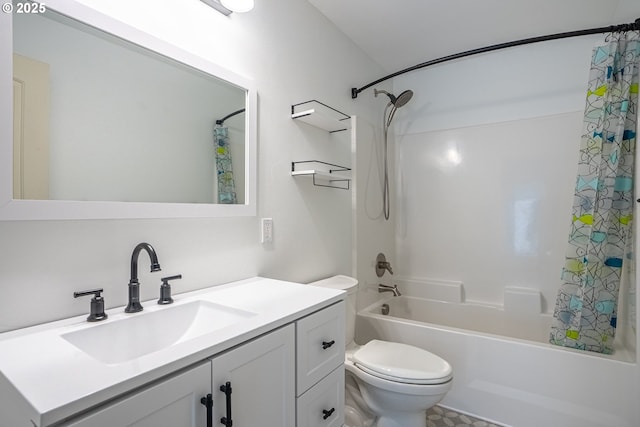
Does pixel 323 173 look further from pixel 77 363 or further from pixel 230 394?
pixel 77 363

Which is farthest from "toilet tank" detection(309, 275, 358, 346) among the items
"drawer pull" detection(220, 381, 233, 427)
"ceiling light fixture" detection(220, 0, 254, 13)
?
"ceiling light fixture" detection(220, 0, 254, 13)

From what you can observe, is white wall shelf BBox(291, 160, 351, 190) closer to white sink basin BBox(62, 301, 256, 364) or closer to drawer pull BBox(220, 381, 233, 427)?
white sink basin BBox(62, 301, 256, 364)

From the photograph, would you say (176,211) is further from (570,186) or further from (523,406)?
(570,186)

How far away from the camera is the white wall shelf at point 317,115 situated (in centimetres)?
173

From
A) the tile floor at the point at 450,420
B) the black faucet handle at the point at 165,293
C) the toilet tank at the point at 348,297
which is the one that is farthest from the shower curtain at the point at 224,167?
the tile floor at the point at 450,420

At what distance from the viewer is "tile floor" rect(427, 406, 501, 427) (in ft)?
6.00

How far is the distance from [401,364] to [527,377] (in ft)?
2.52

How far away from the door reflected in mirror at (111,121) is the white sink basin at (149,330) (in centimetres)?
38

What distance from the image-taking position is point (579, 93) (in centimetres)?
224

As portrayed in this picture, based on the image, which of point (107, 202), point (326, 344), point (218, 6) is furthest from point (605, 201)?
point (107, 202)

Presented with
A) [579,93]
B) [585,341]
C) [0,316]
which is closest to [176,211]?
[0,316]

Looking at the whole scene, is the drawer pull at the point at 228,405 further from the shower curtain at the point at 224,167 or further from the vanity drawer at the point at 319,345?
the shower curtain at the point at 224,167

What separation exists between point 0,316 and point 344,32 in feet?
7.45

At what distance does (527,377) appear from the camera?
5.79ft
